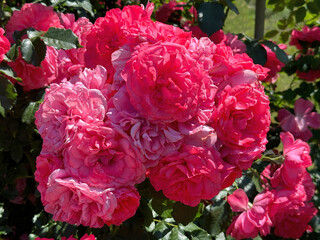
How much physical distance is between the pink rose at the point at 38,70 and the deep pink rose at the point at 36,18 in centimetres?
12

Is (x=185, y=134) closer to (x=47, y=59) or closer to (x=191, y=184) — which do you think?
(x=191, y=184)

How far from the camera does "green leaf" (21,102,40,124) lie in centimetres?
144

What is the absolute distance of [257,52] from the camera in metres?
1.81

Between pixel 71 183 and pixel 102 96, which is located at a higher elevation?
pixel 102 96

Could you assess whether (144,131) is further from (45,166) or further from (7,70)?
(7,70)

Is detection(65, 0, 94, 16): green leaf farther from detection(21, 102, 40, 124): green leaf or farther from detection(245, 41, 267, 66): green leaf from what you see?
detection(245, 41, 267, 66): green leaf

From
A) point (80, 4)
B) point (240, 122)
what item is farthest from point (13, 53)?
point (240, 122)

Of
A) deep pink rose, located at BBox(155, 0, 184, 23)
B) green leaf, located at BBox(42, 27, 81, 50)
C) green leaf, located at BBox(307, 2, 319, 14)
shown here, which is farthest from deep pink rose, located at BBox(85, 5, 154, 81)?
deep pink rose, located at BBox(155, 0, 184, 23)

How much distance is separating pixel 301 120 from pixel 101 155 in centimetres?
172

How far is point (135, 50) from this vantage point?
957 millimetres

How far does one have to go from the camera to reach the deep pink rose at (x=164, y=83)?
0.88m

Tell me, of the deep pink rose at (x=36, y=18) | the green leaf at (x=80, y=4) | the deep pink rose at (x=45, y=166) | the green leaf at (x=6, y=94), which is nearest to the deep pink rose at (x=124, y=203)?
the deep pink rose at (x=45, y=166)

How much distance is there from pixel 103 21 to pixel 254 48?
3.01 feet

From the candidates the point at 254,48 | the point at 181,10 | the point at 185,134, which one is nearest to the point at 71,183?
the point at 185,134
